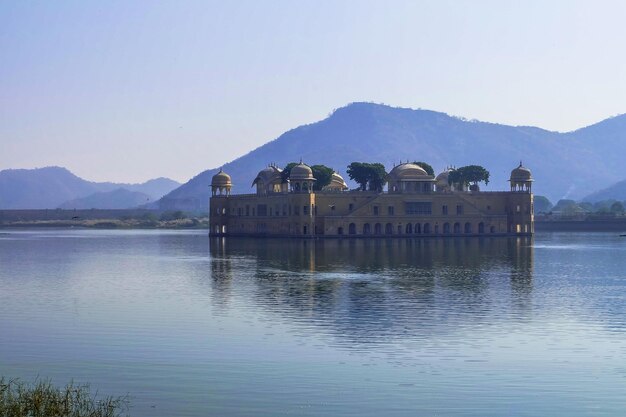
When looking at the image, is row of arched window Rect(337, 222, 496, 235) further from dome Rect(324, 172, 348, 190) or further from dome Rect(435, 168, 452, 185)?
dome Rect(435, 168, 452, 185)

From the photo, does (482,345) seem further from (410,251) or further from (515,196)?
(515,196)

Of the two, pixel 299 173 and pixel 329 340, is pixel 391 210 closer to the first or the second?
pixel 299 173

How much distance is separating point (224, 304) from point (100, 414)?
2701cm

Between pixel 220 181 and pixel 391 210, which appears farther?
pixel 220 181

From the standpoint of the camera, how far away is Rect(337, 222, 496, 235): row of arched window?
150 metres

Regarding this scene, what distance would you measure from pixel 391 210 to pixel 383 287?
92.4 m

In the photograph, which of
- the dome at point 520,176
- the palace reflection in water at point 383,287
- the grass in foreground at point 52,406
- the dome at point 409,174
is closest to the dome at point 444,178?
→ the dome at point 520,176

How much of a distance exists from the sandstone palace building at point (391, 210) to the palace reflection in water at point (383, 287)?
138 ft

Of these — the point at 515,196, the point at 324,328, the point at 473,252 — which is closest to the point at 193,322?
the point at 324,328

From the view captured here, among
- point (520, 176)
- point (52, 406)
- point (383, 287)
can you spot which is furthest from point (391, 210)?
point (52, 406)

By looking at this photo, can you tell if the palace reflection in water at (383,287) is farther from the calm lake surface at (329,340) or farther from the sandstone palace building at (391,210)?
the sandstone palace building at (391,210)

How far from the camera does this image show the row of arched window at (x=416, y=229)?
492 ft

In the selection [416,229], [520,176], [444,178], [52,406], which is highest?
[444,178]

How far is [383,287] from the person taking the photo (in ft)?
197
